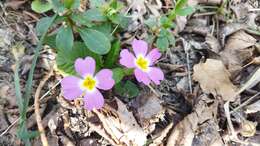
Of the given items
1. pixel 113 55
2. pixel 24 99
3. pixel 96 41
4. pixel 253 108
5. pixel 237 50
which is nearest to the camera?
pixel 24 99

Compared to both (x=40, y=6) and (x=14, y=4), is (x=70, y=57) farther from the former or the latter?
(x=14, y=4)

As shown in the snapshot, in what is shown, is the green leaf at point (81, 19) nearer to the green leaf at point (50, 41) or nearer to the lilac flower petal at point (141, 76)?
the green leaf at point (50, 41)

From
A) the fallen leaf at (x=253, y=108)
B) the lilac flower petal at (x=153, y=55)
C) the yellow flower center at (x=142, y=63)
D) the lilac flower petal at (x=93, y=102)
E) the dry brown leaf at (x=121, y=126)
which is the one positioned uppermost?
the lilac flower petal at (x=153, y=55)

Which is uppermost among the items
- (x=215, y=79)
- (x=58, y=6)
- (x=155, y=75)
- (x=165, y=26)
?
(x=58, y=6)

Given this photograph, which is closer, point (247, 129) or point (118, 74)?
point (118, 74)

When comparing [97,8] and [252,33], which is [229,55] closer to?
[252,33]

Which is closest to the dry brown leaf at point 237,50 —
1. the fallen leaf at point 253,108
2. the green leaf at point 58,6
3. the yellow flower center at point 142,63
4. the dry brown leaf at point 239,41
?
the dry brown leaf at point 239,41

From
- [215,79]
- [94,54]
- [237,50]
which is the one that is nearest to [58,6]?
[94,54]
